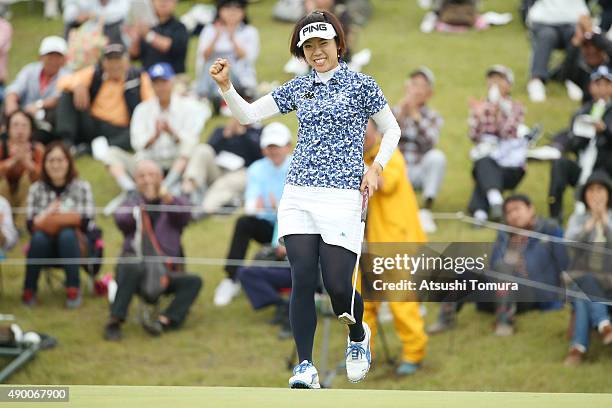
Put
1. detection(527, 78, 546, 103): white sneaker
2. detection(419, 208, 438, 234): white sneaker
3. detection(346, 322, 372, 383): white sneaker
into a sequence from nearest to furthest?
detection(346, 322, 372, 383): white sneaker, detection(419, 208, 438, 234): white sneaker, detection(527, 78, 546, 103): white sneaker

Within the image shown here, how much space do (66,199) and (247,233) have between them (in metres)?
1.49

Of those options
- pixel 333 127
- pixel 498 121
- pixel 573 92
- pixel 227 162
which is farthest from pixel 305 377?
pixel 573 92

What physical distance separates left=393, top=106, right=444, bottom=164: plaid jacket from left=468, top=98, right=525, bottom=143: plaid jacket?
0.34m

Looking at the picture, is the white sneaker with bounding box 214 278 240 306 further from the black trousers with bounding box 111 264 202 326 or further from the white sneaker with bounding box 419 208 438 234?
the white sneaker with bounding box 419 208 438 234

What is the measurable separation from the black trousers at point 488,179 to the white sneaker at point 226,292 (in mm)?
2246

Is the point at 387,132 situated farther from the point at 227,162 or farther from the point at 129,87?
the point at 129,87

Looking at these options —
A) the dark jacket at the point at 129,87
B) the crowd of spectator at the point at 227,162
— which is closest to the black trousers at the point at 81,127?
the crowd of spectator at the point at 227,162

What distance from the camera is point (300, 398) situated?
5398 mm

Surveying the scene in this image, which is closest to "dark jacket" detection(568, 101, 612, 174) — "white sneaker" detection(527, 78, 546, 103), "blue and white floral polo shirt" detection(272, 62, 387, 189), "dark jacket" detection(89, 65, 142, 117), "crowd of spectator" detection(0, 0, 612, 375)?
"crowd of spectator" detection(0, 0, 612, 375)

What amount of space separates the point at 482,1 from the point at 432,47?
5.11 feet

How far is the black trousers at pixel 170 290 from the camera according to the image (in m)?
9.63

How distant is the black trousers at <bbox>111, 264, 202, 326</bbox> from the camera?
31.6ft

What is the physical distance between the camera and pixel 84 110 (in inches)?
476

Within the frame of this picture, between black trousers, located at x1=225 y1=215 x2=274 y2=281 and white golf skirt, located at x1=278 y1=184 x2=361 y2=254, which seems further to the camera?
black trousers, located at x1=225 y1=215 x2=274 y2=281
